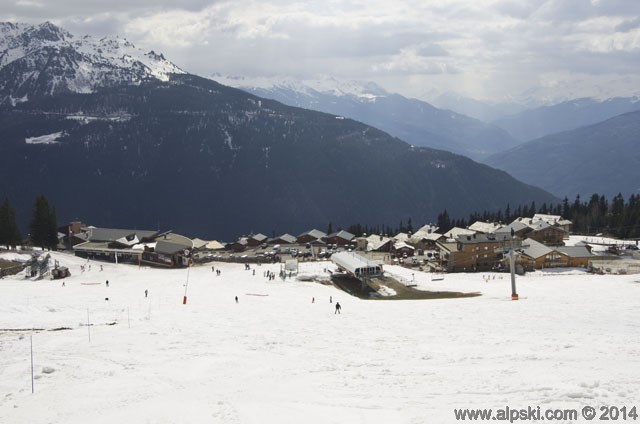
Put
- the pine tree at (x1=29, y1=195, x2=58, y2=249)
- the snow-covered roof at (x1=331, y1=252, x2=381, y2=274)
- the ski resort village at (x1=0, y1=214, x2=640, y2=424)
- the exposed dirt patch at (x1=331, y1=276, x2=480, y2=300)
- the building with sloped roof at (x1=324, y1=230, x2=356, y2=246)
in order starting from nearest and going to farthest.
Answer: the ski resort village at (x1=0, y1=214, x2=640, y2=424), the exposed dirt patch at (x1=331, y1=276, x2=480, y2=300), the snow-covered roof at (x1=331, y1=252, x2=381, y2=274), the pine tree at (x1=29, y1=195, x2=58, y2=249), the building with sloped roof at (x1=324, y1=230, x2=356, y2=246)

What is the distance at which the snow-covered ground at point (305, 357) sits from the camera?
25.3 meters

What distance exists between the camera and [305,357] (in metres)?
35.8

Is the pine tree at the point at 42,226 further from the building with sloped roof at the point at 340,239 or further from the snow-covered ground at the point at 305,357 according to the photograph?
the building with sloped roof at the point at 340,239

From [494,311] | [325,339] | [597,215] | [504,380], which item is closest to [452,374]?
[504,380]

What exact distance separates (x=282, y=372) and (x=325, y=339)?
9779mm

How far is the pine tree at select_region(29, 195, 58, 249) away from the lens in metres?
117

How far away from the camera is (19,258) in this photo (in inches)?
3735

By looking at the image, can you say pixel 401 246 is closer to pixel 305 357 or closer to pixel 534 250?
pixel 534 250

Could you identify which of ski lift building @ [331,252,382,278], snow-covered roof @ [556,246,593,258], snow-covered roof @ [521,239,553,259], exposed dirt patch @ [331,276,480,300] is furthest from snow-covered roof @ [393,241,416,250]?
exposed dirt patch @ [331,276,480,300]

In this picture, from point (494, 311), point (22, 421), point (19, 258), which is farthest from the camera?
point (19, 258)

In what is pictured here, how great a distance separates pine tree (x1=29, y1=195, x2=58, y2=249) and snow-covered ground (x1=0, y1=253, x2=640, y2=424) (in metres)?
56.9

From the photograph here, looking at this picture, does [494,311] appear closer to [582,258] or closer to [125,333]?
[125,333]

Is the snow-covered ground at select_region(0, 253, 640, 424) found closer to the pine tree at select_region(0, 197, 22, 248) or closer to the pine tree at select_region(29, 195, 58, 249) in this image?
the pine tree at select_region(0, 197, 22, 248)

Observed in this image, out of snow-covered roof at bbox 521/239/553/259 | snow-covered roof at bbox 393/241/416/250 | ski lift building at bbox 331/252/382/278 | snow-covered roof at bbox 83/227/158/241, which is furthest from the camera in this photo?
snow-covered roof at bbox 393/241/416/250
